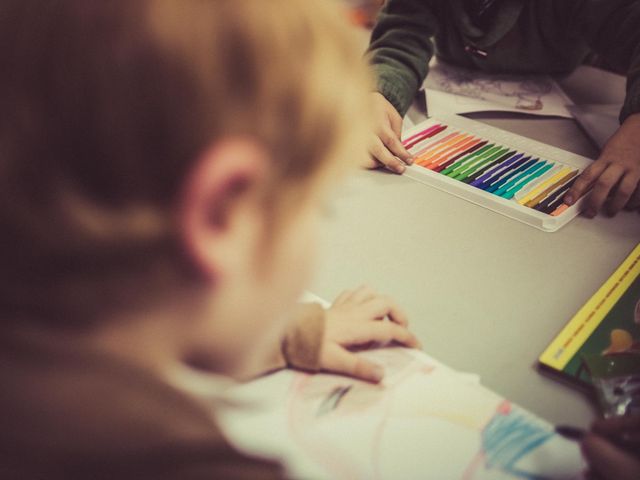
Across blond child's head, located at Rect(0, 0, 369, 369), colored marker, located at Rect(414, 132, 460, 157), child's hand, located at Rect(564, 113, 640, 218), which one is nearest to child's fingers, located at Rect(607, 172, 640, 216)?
child's hand, located at Rect(564, 113, 640, 218)

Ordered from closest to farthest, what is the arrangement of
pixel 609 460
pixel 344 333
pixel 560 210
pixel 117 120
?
pixel 117 120 → pixel 609 460 → pixel 344 333 → pixel 560 210

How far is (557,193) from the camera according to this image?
0.66 metres

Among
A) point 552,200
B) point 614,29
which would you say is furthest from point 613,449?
point 614,29

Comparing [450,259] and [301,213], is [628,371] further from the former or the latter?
[301,213]

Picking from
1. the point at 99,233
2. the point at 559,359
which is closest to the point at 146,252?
the point at 99,233

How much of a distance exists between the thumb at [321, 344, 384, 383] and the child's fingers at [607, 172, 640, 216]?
14.2 inches

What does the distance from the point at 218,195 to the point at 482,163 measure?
51 cm

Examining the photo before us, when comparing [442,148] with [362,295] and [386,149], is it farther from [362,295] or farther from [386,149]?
[362,295]

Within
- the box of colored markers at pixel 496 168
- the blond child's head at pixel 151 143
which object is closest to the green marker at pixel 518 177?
the box of colored markers at pixel 496 168

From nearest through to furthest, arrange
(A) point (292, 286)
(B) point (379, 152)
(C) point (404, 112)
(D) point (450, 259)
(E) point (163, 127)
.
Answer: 1. (E) point (163, 127)
2. (A) point (292, 286)
3. (D) point (450, 259)
4. (B) point (379, 152)
5. (C) point (404, 112)

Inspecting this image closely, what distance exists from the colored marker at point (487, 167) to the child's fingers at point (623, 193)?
0.43ft

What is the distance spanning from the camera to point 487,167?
70cm

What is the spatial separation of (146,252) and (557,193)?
1.73 feet

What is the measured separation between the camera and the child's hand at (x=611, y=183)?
646 mm
